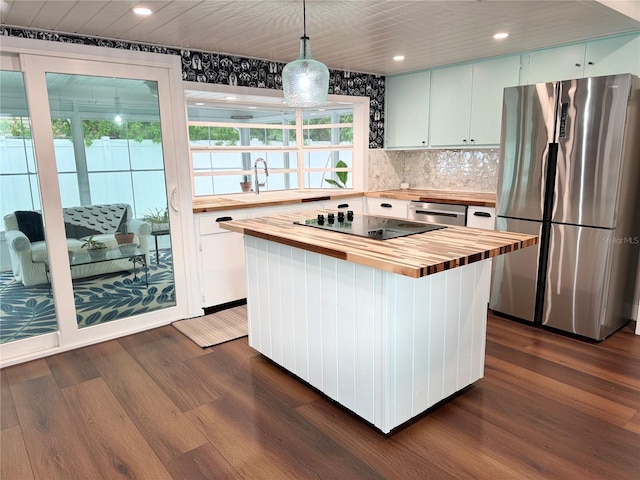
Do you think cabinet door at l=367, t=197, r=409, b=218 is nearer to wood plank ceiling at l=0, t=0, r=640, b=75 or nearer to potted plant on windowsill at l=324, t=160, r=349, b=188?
potted plant on windowsill at l=324, t=160, r=349, b=188

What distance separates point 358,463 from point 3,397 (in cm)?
219

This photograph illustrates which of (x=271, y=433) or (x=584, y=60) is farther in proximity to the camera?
(x=584, y=60)

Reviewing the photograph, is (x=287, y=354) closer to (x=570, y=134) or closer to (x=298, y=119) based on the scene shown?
(x=570, y=134)

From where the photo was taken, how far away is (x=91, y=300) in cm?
335

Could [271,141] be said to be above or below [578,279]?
above

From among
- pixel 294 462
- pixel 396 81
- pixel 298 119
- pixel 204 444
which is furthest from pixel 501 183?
pixel 204 444

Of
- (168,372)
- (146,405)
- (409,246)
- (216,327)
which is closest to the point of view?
(409,246)

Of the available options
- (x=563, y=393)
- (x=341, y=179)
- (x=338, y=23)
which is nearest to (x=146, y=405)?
(x=563, y=393)

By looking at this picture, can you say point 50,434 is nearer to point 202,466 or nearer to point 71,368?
point 71,368

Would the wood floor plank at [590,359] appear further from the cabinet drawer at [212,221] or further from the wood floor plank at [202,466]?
the cabinet drawer at [212,221]

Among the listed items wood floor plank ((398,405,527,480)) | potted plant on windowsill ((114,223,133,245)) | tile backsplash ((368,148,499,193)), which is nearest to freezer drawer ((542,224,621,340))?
tile backsplash ((368,148,499,193))

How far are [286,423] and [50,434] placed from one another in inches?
48.5

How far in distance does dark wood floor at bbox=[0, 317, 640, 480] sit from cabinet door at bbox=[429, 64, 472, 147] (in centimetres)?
228

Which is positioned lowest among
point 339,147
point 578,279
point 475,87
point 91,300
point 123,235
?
point 91,300
